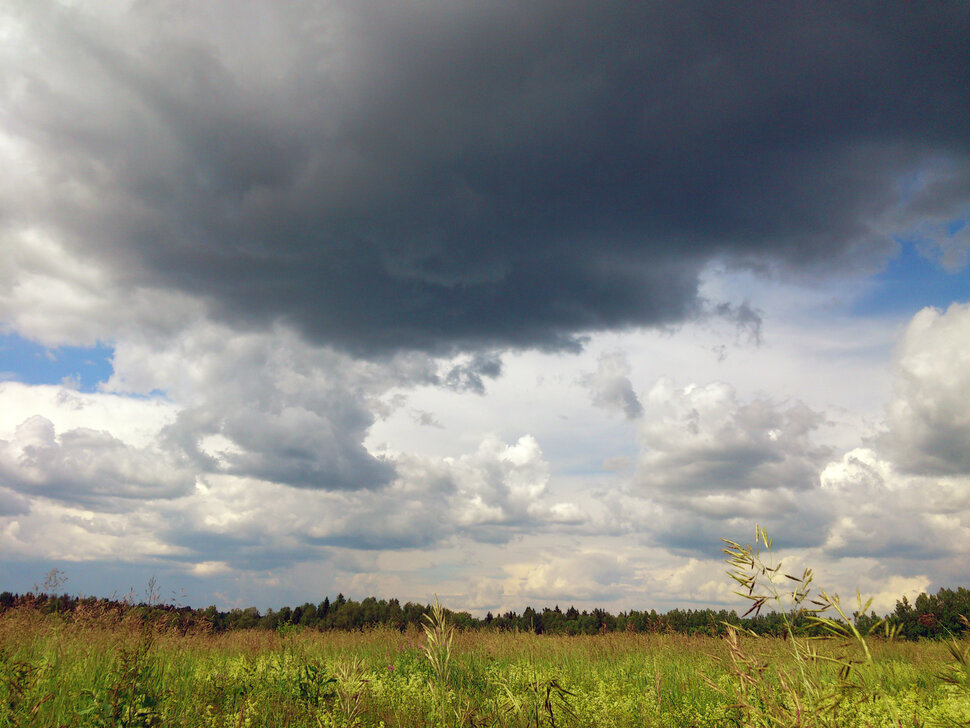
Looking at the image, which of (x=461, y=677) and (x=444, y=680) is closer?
(x=444, y=680)

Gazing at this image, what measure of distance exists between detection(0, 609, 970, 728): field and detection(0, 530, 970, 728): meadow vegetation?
3 centimetres

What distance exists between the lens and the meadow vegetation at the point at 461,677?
2.01 meters

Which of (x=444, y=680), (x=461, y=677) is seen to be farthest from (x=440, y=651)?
(x=461, y=677)

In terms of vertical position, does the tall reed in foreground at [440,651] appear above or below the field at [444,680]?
above

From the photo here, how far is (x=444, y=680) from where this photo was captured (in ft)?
7.23

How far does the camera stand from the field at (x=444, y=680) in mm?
2146

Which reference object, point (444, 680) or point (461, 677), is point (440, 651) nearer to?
point (444, 680)

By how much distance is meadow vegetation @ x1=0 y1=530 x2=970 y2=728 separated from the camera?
6.59 feet

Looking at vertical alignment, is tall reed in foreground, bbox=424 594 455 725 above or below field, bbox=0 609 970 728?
above

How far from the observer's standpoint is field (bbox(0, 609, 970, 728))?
215 cm

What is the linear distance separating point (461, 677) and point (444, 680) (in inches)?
389

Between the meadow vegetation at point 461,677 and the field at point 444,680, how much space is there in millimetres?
29

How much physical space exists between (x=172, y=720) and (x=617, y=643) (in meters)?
14.1

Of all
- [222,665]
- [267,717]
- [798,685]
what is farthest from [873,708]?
[222,665]
